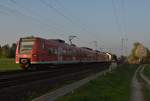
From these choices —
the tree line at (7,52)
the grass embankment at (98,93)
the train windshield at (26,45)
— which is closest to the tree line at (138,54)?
the tree line at (7,52)

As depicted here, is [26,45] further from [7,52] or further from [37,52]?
[7,52]

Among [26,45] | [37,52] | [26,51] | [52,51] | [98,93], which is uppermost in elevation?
[26,45]

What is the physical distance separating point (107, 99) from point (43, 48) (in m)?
23.1

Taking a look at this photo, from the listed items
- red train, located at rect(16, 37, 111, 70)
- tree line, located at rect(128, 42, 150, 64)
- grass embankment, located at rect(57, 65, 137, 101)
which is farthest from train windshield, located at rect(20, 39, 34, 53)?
tree line, located at rect(128, 42, 150, 64)

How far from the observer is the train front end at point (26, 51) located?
39281 mm

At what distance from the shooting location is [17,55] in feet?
132

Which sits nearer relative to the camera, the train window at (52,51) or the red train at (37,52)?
the red train at (37,52)

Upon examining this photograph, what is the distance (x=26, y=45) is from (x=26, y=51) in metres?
0.66

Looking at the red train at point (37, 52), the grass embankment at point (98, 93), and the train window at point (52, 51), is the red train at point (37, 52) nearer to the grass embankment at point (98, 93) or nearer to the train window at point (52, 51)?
the train window at point (52, 51)

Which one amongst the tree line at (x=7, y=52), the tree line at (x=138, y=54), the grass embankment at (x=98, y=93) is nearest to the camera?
the grass embankment at (x=98, y=93)

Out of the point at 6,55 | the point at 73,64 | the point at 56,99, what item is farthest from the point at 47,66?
the point at 6,55

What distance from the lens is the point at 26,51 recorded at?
39812 mm

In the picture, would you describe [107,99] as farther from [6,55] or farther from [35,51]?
[6,55]

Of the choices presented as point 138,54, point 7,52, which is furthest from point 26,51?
point 138,54
